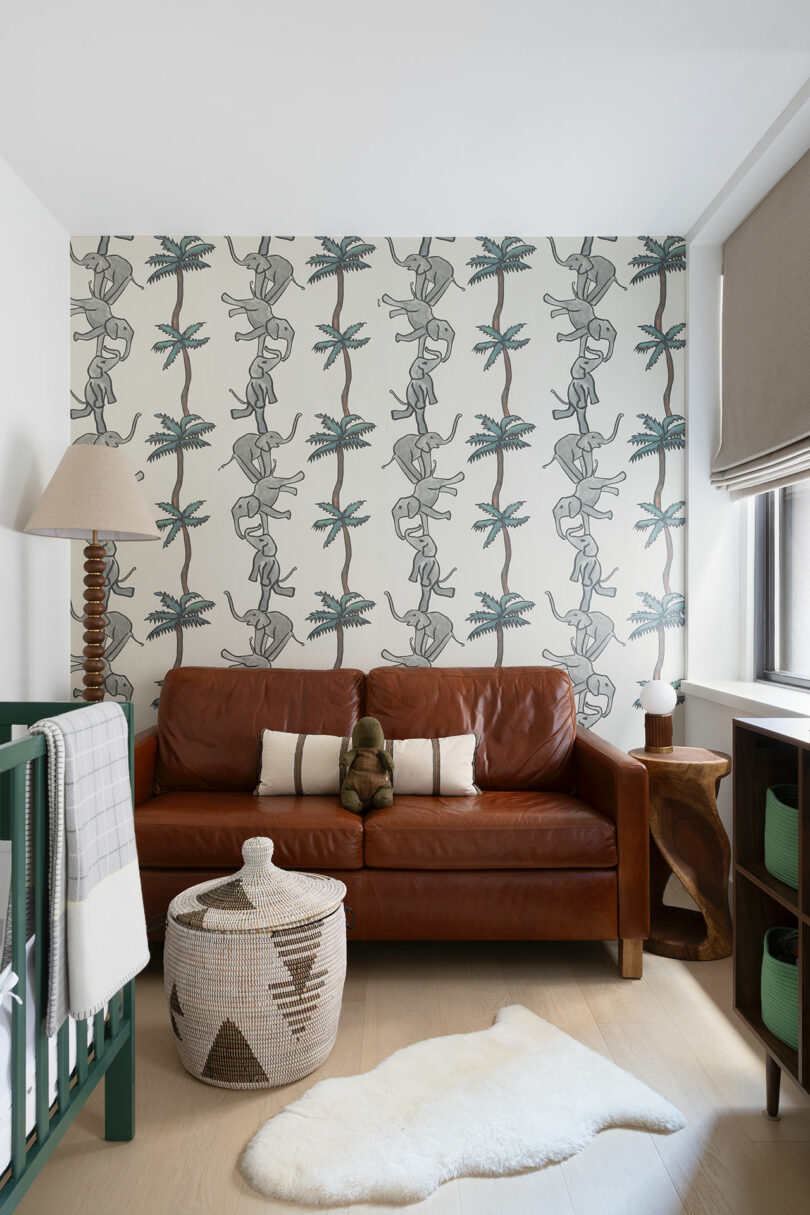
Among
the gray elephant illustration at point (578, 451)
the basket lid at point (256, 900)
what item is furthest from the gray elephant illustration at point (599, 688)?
the basket lid at point (256, 900)

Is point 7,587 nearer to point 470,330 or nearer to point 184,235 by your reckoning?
point 184,235

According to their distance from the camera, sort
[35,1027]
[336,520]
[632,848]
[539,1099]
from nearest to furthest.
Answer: [35,1027] < [539,1099] < [632,848] < [336,520]

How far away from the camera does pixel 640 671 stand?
3461 millimetres

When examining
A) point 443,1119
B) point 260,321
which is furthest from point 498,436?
point 443,1119

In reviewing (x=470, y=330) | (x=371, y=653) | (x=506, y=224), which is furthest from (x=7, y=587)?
(x=506, y=224)

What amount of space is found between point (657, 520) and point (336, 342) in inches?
60.4

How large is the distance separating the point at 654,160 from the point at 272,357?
162cm

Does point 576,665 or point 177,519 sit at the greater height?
point 177,519

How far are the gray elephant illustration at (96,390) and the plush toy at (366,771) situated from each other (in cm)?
176

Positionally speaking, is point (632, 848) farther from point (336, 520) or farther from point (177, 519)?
point (177, 519)

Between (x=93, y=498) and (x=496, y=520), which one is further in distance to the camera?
(x=496, y=520)

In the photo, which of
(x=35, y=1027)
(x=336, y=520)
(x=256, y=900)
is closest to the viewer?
(x=35, y=1027)

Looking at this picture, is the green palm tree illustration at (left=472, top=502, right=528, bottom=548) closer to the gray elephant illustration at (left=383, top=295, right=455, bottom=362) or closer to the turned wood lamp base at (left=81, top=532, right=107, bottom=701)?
the gray elephant illustration at (left=383, top=295, right=455, bottom=362)

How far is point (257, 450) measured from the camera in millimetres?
3463
